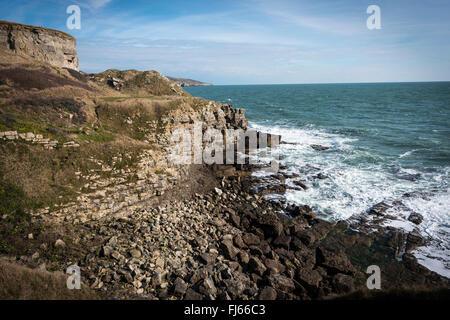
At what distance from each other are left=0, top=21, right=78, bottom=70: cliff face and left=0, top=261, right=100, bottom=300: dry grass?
42.3m


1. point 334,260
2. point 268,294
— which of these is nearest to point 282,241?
point 334,260

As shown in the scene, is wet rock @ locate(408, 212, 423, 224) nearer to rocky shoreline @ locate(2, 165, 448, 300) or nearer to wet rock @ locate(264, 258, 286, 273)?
rocky shoreline @ locate(2, 165, 448, 300)

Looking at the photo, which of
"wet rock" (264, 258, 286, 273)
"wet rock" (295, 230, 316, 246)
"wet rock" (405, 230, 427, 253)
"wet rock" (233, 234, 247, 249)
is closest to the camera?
"wet rock" (264, 258, 286, 273)

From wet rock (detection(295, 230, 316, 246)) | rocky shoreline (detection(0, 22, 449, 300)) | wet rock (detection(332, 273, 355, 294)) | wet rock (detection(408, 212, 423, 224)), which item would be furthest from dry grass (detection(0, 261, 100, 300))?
wet rock (detection(408, 212, 423, 224))

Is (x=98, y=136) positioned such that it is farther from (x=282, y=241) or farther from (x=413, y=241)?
(x=413, y=241)

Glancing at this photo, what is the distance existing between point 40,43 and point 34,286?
45.4m

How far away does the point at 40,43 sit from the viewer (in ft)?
125

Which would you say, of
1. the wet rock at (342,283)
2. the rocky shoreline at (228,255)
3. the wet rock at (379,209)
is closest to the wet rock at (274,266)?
the rocky shoreline at (228,255)

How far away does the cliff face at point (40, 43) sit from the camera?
1393 inches

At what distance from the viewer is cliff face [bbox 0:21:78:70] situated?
35.4 m

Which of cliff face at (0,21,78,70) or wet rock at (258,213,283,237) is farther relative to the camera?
cliff face at (0,21,78,70)
